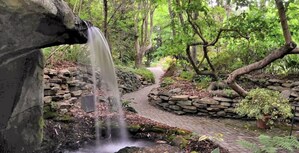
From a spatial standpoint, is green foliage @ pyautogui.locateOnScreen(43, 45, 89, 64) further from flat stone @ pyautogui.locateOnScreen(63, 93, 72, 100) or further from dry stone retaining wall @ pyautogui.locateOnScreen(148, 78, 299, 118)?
dry stone retaining wall @ pyautogui.locateOnScreen(148, 78, 299, 118)

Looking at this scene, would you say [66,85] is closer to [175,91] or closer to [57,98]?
[57,98]

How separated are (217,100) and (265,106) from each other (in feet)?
5.93

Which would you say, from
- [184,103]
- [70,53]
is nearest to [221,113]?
[184,103]

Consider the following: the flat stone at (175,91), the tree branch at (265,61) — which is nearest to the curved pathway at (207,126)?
the flat stone at (175,91)

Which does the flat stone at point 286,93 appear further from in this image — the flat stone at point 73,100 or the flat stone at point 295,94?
the flat stone at point 73,100

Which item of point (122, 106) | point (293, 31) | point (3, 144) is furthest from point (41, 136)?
point (293, 31)

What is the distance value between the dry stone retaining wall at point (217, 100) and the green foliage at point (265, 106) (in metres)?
1.17

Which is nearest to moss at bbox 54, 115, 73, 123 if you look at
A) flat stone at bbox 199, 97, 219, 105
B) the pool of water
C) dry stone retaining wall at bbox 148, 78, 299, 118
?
the pool of water

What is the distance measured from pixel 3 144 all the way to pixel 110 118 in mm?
2492

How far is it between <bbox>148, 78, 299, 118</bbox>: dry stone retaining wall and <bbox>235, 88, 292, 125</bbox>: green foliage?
1169 mm

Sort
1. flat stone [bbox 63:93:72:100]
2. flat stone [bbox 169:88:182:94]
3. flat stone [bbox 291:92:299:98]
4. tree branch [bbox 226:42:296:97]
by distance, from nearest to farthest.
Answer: tree branch [bbox 226:42:296:97] < flat stone [bbox 63:93:72:100] < flat stone [bbox 291:92:299:98] < flat stone [bbox 169:88:182:94]

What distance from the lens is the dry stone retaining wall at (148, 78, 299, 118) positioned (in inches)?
293

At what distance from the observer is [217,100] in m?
7.59

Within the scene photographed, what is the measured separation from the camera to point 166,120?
285 inches
